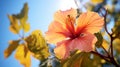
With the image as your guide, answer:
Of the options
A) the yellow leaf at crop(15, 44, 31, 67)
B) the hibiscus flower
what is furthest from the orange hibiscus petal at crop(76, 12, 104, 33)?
the yellow leaf at crop(15, 44, 31, 67)

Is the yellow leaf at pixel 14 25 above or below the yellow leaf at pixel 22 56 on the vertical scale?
above

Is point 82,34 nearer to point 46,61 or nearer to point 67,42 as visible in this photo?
point 67,42

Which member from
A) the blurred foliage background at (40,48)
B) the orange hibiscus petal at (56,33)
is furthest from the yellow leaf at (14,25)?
the orange hibiscus petal at (56,33)

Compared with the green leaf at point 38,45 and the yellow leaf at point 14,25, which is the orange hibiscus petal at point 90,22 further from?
the yellow leaf at point 14,25

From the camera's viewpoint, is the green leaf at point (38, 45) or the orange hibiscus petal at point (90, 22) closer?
the orange hibiscus petal at point (90, 22)

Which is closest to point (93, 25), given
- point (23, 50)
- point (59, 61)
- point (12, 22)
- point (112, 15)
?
point (59, 61)

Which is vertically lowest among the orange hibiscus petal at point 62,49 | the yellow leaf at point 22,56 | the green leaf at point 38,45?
the yellow leaf at point 22,56

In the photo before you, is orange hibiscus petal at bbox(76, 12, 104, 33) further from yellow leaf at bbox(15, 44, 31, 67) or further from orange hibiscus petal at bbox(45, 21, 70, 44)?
yellow leaf at bbox(15, 44, 31, 67)

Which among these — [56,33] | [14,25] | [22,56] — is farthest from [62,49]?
[14,25]
